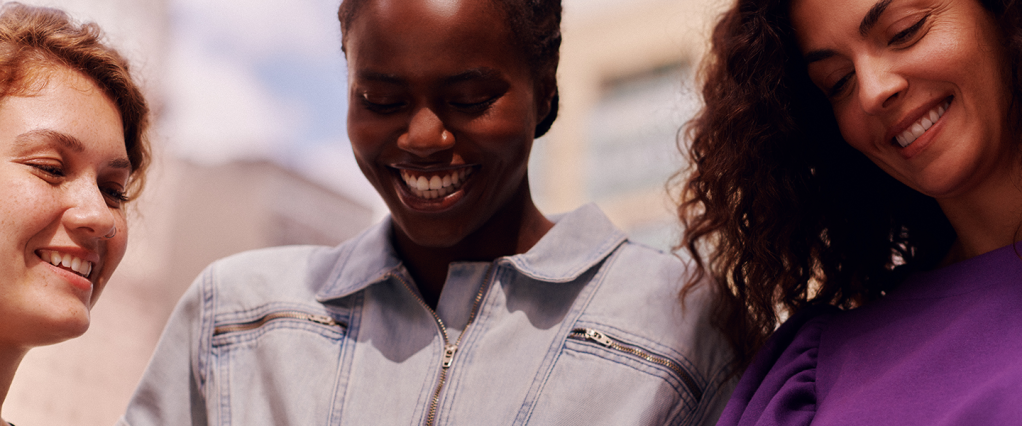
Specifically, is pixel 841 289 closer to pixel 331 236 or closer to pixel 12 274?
pixel 12 274

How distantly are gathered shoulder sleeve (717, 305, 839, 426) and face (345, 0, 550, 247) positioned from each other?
1.91 ft

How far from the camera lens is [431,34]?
163 centimetres

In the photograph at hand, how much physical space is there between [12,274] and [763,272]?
1310 mm

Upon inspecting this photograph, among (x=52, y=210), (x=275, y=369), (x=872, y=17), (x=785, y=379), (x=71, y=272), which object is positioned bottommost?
(x=785, y=379)

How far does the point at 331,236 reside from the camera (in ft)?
45.7

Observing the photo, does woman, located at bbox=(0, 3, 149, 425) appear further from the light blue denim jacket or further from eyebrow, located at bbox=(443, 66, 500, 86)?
eyebrow, located at bbox=(443, 66, 500, 86)

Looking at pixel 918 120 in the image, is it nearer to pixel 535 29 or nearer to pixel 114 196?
pixel 535 29

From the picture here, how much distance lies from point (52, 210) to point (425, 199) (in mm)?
633

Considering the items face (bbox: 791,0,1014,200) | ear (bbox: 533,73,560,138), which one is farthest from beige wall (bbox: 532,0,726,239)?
face (bbox: 791,0,1014,200)

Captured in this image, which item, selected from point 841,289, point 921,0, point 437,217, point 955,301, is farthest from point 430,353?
point 921,0

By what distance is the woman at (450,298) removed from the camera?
1.64m

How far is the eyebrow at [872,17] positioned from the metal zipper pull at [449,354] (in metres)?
0.91

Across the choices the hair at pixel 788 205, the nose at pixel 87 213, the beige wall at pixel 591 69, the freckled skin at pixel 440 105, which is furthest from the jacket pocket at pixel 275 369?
the beige wall at pixel 591 69

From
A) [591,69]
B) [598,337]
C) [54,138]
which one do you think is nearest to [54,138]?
[54,138]
